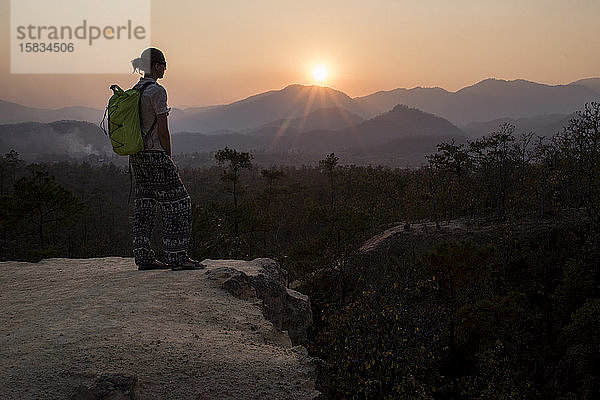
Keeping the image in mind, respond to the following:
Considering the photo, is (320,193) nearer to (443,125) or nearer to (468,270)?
(468,270)

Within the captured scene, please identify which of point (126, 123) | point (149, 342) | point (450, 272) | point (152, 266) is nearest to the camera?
point (149, 342)

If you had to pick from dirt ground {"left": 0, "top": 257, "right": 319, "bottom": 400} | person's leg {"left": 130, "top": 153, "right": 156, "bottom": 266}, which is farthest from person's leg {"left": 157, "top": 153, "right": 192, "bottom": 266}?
dirt ground {"left": 0, "top": 257, "right": 319, "bottom": 400}

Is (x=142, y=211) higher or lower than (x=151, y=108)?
lower

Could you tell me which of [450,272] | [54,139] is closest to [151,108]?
[450,272]

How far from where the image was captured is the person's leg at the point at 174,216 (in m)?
4.82

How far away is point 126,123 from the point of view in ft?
14.7

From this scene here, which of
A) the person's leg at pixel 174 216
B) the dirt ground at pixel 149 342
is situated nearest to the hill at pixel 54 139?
the person's leg at pixel 174 216

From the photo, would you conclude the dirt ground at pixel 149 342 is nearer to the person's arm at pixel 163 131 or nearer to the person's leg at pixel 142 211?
the person's leg at pixel 142 211

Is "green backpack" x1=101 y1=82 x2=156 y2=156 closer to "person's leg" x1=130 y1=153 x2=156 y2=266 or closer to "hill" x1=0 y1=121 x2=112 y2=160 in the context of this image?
"person's leg" x1=130 y1=153 x2=156 y2=266

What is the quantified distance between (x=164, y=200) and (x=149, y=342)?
2165 mm

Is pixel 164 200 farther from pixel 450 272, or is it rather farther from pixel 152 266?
pixel 450 272

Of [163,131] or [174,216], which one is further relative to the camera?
[174,216]

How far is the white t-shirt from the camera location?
178 inches

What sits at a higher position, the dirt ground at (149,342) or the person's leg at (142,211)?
the person's leg at (142,211)
